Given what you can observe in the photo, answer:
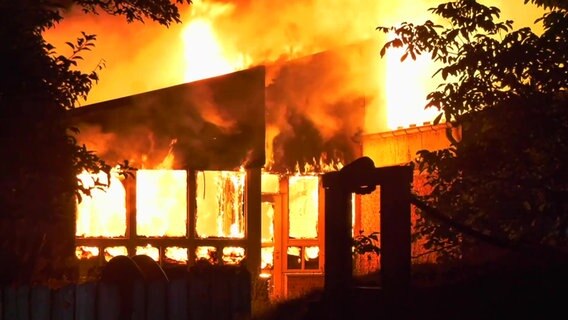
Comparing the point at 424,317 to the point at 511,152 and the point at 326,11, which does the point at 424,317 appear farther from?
the point at 326,11

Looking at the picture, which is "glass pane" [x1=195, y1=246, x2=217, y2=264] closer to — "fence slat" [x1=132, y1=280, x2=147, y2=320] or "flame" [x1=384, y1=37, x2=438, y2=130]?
"flame" [x1=384, y1=37, x2=438, y2=130]

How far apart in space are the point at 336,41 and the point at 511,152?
9.55 metres

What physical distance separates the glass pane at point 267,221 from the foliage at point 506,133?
799 centimetres

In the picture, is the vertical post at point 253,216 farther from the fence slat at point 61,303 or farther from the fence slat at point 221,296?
the fence slat at point 61,303

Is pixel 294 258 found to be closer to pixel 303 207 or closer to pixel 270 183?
pixel 303 207

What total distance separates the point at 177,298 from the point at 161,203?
597 centimetres

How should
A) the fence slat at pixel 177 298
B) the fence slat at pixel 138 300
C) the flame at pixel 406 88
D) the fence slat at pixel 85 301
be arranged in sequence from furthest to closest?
the flame at pixel 406 88 < the fence slat at pixel 177 298 < the fence slat at pixel 138 300 < the fence slat at pixel 85 301

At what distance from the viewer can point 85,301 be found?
9031 millimetres

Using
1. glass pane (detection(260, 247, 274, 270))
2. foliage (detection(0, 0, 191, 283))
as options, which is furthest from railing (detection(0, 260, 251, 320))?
glass pane (detection(260, 247, 274, 270))

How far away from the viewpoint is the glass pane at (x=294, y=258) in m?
17.2

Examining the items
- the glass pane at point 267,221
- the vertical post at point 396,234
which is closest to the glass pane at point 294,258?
the glass pane at point 267,221

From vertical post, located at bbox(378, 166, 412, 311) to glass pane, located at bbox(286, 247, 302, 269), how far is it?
915 cm

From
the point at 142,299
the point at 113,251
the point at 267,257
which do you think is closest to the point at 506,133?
the point at 142,299

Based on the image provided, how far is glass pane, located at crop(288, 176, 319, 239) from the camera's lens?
17.3m
